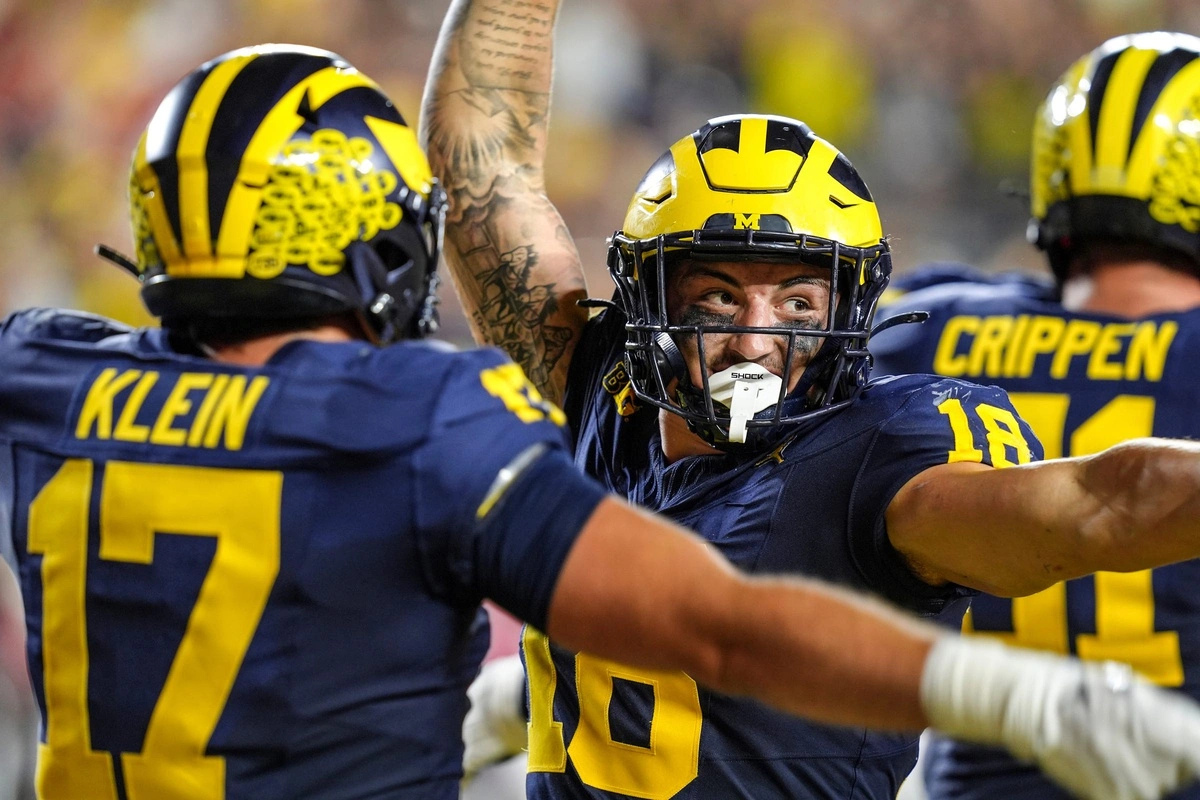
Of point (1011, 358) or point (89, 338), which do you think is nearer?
point (89, 338)

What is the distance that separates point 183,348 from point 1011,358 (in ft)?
6.05

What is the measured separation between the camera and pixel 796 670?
1401mm

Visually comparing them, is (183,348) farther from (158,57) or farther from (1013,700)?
(158,57)

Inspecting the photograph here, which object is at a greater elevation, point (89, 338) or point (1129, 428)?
point (89, 338)

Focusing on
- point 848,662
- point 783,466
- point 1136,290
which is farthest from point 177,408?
point 1136,290

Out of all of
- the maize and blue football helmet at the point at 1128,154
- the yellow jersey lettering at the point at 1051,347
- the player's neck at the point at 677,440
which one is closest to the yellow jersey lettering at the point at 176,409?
the player's neck at the point at 677,440

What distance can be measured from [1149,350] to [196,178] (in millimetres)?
1990

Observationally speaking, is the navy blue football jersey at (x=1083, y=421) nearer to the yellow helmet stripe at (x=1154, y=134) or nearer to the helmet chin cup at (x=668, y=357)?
the yellow helmet stripe at (x=1154, y=134)

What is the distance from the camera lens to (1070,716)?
127 cm

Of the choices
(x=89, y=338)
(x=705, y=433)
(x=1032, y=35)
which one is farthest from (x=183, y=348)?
(x=1032, y=35)

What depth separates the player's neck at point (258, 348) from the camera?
1.68 meters

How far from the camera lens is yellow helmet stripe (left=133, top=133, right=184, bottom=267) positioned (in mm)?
1687

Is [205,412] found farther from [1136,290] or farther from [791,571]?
[1136,290]

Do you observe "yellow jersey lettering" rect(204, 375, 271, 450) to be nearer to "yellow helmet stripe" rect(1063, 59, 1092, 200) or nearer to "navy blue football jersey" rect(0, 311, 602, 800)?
"navy blue football jersey" rect(0, 311, 602, 800)
